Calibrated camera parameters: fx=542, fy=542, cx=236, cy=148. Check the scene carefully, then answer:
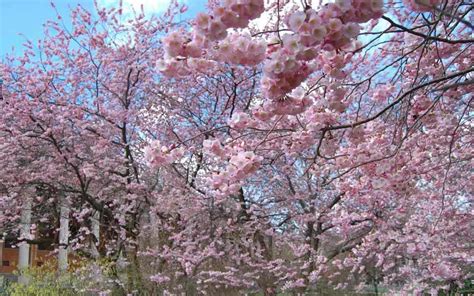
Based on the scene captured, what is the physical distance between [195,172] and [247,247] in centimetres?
116

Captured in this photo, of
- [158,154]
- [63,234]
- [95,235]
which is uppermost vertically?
[63,234]

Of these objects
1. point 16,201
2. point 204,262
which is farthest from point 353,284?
point 16,201

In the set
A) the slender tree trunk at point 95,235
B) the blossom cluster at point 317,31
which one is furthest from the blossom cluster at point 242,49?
the slender tree trunk at point 95,235

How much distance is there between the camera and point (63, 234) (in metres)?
9.53

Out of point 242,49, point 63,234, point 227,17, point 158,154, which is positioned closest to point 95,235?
point 63,234

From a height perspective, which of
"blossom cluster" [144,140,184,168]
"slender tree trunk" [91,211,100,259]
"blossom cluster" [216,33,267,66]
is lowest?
"blossom cluster" [144,140,184,168]

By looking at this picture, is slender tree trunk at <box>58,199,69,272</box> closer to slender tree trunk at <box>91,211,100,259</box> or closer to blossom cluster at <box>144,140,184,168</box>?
slender tree trunk at <box>91,211,100,259</box>

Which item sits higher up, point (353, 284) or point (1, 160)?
point (1, 160)

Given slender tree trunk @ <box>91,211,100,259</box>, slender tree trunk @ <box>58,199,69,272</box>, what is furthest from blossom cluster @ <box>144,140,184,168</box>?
slender tree trunk @ <box>91,211,100,259</box>

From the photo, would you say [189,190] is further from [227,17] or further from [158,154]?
[227,17]

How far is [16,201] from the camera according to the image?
773 cm

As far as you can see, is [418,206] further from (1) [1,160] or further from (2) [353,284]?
(1) [1,160]

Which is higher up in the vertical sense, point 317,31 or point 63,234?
point 63,234

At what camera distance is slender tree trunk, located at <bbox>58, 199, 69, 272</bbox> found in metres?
→ 7.88
